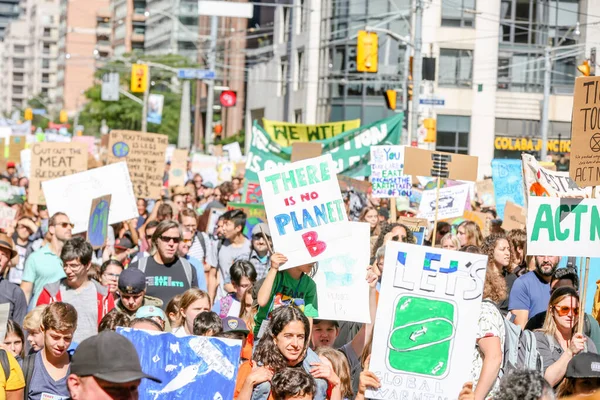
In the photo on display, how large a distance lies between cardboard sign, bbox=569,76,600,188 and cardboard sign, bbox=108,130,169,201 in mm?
9760

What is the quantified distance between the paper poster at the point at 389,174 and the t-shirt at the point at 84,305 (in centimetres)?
696

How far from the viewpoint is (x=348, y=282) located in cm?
806

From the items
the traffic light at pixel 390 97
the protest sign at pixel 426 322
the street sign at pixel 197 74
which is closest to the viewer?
the protest sign at pixel 426 322

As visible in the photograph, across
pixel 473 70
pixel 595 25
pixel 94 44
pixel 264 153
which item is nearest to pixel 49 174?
pixel 264 153

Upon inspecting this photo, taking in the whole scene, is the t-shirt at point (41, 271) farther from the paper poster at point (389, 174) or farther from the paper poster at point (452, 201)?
the paper poster at point (389, 174)

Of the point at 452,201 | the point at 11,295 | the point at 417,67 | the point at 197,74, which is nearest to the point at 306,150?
the point at 452,201

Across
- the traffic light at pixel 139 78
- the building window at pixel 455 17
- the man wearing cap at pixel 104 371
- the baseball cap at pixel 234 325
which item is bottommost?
the baseball cap at pixel 234 325

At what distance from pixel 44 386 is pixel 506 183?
10.2m

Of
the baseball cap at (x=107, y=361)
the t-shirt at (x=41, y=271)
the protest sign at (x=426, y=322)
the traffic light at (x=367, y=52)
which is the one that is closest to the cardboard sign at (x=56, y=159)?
the t-shirt at (x=41, y=271)

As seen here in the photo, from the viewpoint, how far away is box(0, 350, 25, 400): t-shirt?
5797 millimetres

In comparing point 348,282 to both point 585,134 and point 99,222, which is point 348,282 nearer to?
point 585,134

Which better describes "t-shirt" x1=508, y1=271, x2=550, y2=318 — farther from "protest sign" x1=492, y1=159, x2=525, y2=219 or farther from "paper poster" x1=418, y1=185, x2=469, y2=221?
"protest sign" x1=492, y1=159, x2=525, y2=219

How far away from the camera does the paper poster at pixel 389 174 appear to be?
14977 mm

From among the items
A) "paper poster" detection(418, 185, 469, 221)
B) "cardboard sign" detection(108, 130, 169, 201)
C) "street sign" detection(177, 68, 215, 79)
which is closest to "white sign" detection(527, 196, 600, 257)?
"paper poster" detection(418, 185, 469, 221)
